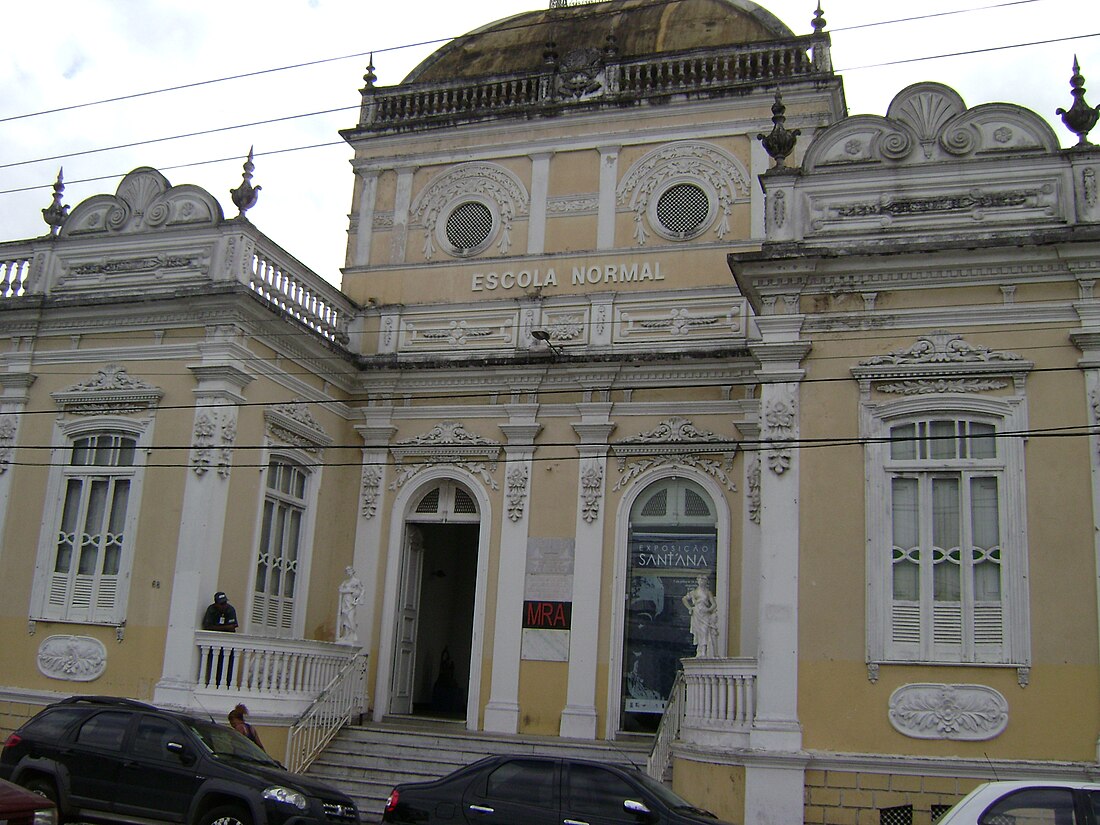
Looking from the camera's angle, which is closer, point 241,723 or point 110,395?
point 241,723

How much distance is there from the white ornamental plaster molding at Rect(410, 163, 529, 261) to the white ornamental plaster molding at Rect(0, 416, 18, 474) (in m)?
6.84

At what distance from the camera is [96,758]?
445 inches

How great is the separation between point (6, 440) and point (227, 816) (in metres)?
8.89

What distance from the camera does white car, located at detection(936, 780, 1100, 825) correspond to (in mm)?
7988

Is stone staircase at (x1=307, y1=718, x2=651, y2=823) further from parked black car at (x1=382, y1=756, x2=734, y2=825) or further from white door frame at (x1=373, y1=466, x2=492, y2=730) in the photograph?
parked black car at (x1=382, y1=756, x2=734, y2=825)

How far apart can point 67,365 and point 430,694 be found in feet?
26.4

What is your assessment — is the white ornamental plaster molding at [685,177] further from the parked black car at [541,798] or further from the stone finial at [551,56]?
the parked black car at [541,798]

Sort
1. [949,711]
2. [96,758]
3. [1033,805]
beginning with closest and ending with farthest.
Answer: [1033,805]
[96,758]
[949,711]

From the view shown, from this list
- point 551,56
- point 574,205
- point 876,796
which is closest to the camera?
point 876,796

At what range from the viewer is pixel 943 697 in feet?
40.9

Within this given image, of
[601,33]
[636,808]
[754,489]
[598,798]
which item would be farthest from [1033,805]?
[601,33]

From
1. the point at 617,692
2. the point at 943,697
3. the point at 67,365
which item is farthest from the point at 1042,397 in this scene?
the point at 67,365

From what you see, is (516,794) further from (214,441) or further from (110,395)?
(110,395)

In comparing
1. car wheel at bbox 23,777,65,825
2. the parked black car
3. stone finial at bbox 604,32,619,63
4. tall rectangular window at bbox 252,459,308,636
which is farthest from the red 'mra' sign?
stone finial at bbox 604,32,619,63
